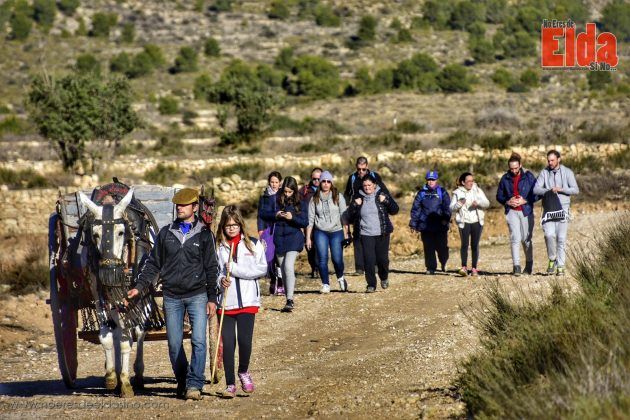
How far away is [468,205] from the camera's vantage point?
16.8m

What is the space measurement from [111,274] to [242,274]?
1119 millimetres

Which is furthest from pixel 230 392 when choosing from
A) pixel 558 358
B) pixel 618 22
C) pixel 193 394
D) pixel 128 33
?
pixel 618 22

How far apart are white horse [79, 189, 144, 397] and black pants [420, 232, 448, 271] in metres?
8.38

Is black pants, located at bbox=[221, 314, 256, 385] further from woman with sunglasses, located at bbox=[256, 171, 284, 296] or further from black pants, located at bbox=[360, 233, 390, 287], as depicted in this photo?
black pants, located at bbox=[360, 233, 390, 287]

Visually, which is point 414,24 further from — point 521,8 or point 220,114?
point 220,114

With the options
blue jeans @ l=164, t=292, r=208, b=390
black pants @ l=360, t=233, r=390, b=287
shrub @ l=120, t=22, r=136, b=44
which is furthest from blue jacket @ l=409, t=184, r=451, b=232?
shrub @ l=120, t=22, r=136, b=44

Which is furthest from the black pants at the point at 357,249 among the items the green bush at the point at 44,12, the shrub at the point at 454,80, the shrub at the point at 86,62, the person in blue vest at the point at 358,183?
the green bush at the point at 44,12

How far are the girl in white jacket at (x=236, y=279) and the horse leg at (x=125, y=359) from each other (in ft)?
3.13

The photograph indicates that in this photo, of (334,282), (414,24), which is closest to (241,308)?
(334,282)

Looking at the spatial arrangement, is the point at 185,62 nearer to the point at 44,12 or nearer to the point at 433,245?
the point at 44,12

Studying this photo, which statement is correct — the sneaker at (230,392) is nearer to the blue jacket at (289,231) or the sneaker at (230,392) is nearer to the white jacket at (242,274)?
the white jacket at (242,274)

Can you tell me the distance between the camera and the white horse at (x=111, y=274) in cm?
918

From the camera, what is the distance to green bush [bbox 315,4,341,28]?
96750mm

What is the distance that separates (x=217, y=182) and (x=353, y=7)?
71704 mm
